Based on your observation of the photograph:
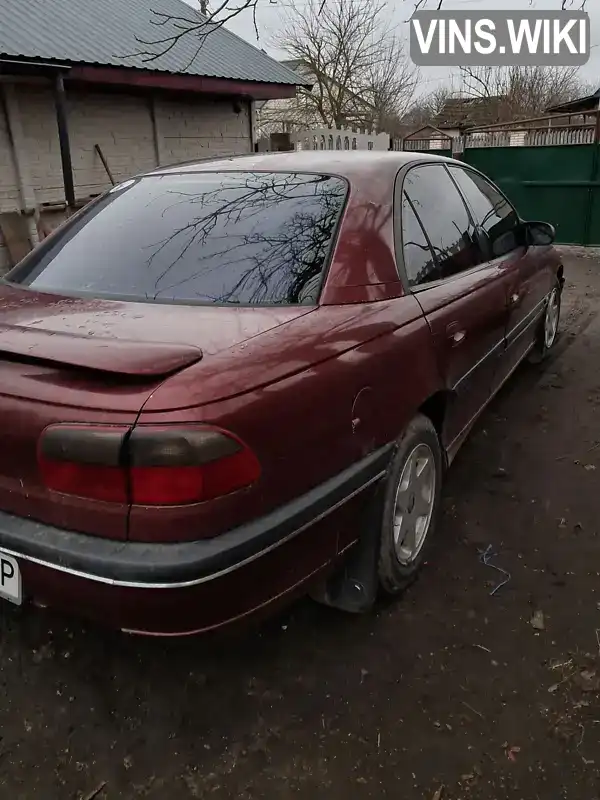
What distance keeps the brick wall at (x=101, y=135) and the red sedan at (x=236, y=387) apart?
6.69m

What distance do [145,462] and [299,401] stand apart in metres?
0.45


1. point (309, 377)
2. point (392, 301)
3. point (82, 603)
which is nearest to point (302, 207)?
point (392, 301)

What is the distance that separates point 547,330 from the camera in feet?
16.8

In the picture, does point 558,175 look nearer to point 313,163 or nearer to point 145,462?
point 313,163

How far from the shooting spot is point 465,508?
318cm

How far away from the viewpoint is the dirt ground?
183cm

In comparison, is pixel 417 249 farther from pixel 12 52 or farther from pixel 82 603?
pixel 12 52

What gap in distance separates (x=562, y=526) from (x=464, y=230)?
1.49 m

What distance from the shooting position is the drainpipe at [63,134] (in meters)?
8.38

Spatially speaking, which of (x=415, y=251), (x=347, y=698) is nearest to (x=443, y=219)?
(x=415, y=251)

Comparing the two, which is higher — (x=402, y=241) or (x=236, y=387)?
(x=402, y=241)

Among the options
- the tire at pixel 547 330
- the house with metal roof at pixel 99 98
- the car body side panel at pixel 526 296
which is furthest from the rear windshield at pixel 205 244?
the house with metal roof at pixel 99 98

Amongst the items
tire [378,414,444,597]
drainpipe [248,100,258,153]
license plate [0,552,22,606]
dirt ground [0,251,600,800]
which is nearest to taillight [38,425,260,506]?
license plate [0,552,22,606]

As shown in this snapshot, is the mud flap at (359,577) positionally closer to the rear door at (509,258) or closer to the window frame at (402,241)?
the window frame at (402,241)
